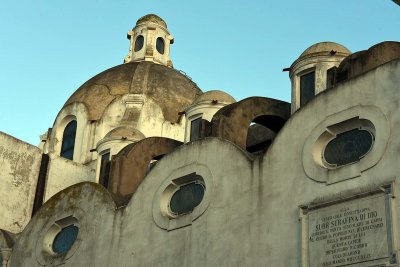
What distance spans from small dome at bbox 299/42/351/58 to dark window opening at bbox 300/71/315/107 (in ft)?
2.12

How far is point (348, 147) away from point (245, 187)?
11.3ft

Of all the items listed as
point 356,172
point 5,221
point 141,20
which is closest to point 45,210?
point 5,221

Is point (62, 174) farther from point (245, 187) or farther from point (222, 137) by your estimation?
point (245, 187)

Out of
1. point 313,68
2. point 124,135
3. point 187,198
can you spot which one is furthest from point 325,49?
point 124,135

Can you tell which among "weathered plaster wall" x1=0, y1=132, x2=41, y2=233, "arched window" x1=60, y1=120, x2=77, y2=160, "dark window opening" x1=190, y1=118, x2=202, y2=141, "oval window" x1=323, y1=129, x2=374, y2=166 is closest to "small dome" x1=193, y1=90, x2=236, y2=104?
"dark window opening" x1=190, y1=118, x2=202, y2=141

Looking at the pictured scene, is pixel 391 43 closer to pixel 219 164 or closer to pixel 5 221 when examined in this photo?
pixel 219 164

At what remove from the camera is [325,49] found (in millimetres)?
24750

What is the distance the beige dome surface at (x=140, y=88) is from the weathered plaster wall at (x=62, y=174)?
4.83 m

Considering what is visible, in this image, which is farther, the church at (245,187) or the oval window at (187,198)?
the oval window at (187,198)

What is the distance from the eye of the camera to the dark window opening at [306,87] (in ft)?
80.7

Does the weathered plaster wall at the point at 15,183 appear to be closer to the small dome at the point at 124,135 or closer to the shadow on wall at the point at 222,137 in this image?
the small dome at the point at 124,135

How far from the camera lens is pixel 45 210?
29016mm

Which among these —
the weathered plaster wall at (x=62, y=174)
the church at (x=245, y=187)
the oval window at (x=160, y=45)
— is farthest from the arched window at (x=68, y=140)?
the oval window at (x=160, y=45)

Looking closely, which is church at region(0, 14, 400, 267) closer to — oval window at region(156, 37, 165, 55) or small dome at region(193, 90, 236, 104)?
small dome at region(193, 90, 236, 104)
